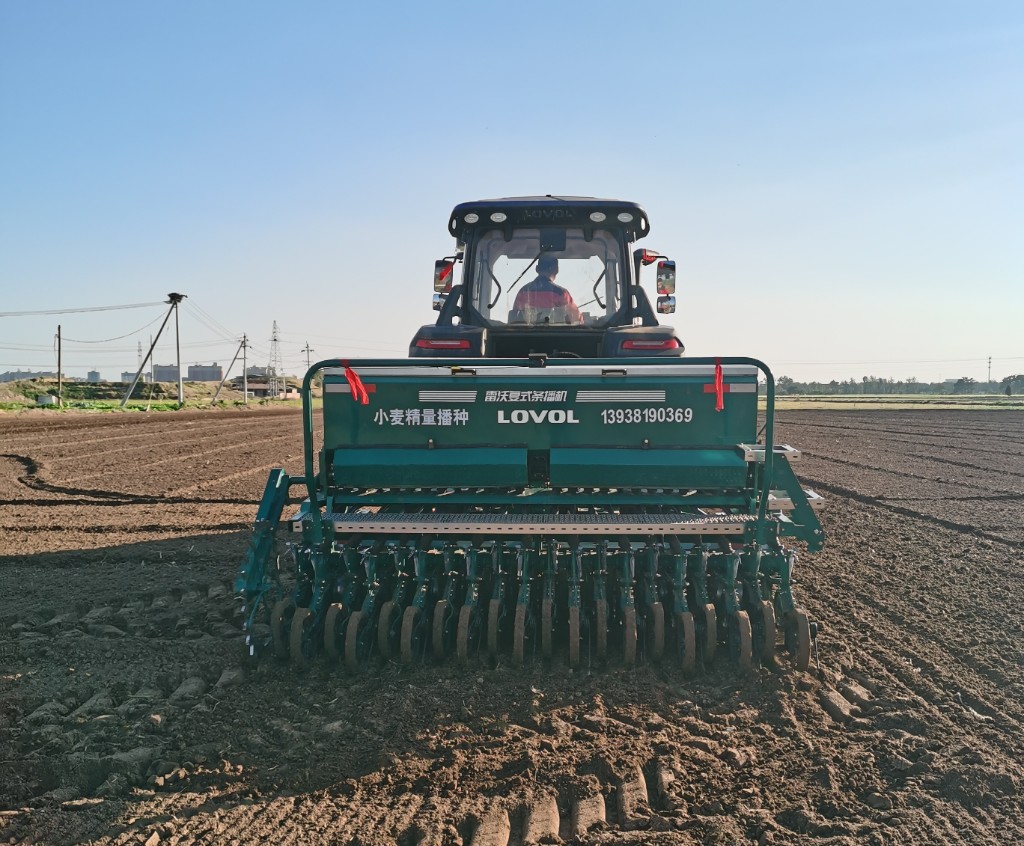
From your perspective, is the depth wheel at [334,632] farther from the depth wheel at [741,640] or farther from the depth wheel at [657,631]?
the depth wheel at [741,640]

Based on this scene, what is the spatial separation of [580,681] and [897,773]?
173cm

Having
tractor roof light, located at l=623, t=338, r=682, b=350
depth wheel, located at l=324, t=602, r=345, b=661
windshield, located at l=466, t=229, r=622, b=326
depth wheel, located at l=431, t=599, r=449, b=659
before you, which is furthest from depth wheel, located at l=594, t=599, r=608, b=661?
windshield, located at l=466, t=229, r=622, b=326

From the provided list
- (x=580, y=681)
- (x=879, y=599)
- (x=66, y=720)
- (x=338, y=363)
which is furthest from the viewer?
(x=879, y=599)

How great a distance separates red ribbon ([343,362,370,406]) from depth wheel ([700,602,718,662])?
8.41 ft

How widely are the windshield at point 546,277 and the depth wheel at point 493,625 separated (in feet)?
9.80

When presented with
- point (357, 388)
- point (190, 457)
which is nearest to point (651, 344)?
point (357, 388)

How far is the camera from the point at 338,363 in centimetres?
562

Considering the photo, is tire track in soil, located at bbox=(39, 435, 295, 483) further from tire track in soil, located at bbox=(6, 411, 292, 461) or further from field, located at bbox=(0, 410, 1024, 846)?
field, located at bbox=(0, 410, 1024, 846)

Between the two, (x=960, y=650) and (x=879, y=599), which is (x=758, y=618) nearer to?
(x=960, y=650)

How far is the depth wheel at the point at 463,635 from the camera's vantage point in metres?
5.20

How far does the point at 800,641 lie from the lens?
5215mm

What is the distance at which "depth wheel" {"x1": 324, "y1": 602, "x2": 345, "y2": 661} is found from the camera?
523cm

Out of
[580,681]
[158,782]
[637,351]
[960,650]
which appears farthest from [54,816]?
[960,650]

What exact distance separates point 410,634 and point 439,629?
0.18 metres
